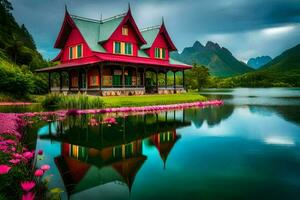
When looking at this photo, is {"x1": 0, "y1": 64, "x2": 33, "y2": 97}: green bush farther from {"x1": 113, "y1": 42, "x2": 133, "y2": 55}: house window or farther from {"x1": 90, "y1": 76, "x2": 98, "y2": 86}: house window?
{"x1": 113, "y1": 42, "x2": 133, "y2": 55}: house window

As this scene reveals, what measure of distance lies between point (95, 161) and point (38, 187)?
8.06 feet

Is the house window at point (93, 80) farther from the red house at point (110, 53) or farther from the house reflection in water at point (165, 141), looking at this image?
the house reflection in water at point (165, 141)

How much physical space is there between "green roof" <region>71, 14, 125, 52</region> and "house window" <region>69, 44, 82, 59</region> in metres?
1.63

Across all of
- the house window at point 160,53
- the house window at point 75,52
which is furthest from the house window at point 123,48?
the house window at point 160,53

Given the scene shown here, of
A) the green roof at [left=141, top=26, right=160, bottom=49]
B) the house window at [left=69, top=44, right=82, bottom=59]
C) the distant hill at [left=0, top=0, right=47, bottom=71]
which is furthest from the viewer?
the distant hill at [left=0, top=0, right=47, bottom=71]

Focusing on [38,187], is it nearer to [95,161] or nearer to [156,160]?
[95,161]

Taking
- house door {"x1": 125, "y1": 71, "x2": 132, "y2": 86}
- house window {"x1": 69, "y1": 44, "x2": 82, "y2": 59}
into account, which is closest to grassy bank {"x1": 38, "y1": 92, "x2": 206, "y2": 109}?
house door {"x1": 125, "y1": 71, "x2": 132, "y2": 86}

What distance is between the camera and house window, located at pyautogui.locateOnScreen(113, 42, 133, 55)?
3225 centimetres

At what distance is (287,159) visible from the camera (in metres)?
7.41

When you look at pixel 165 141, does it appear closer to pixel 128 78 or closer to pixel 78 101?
pixel 78 101

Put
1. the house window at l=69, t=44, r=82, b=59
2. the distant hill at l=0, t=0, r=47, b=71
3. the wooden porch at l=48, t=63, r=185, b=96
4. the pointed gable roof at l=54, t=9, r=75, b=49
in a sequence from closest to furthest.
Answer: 1. the wooden porch at l=48, t=63, r=185, b=96
2. the house window at l=69, t=44, r=82, b=59
3. the pointed gable roof at l=54, t=9, r=75, b=49
4. the distant hill at l=0, t=0, r=47, b=71

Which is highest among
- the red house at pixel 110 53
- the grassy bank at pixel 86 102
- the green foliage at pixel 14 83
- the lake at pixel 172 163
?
the red house at pixel 110 53

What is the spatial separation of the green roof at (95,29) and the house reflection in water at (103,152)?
19796mm

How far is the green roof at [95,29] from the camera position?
31.9 m
